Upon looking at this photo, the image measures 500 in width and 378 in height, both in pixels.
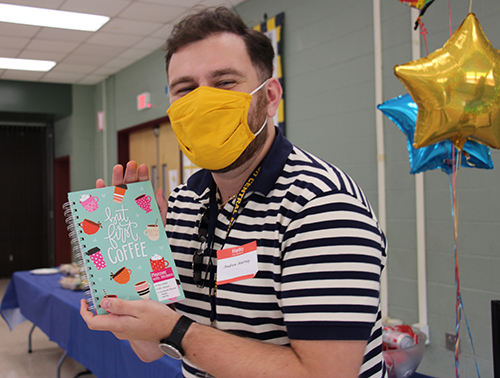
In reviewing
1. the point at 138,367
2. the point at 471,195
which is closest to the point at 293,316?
the point at 138,367

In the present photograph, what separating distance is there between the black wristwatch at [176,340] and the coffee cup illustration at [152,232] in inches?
9.1

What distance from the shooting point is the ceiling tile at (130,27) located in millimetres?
4605

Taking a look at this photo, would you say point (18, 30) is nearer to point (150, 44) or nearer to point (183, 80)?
point (150, 44)

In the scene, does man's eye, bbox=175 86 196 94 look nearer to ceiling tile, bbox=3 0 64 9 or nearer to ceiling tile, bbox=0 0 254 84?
ceiling tile, bbox=0 0 254 84

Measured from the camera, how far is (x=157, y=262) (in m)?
0.97

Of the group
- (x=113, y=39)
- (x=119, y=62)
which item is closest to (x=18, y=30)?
(x=113, y=39)

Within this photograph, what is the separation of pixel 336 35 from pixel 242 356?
291 cm

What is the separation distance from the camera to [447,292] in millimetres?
2588

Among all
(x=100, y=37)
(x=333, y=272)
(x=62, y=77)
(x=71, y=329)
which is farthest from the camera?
(x=62, y=77)

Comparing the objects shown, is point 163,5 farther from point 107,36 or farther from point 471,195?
point 471,195

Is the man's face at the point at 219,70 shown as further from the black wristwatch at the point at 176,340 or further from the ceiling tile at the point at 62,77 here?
the ceiling tile at the point at 62,77

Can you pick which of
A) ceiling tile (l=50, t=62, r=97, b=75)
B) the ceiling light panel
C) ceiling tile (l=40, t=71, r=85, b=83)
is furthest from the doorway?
the ceiling light panel

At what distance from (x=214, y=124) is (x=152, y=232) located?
11.5 inches

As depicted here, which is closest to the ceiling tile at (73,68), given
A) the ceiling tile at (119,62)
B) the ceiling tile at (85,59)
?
the ceiling tile at (85,59)
